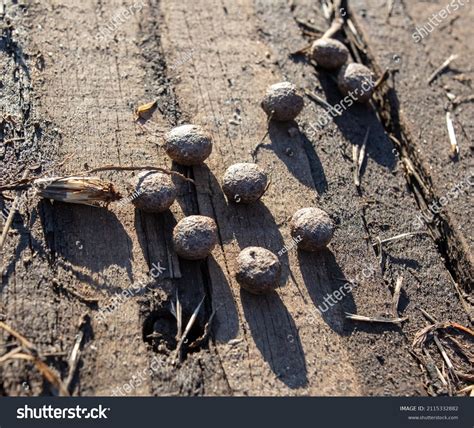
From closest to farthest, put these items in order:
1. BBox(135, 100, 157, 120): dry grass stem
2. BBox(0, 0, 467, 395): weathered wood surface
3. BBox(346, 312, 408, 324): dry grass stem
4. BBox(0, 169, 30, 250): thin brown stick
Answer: BBox(0, 0, 467, 395): weathered wood surface < BBox(0, 169, 30, 250): thin brown stick < BBox(346, 312, 408, 324): dry grass stem < BBox(135, 100, 157, 120): dry grass stem

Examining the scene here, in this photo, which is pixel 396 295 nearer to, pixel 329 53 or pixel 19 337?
pixel 329 53

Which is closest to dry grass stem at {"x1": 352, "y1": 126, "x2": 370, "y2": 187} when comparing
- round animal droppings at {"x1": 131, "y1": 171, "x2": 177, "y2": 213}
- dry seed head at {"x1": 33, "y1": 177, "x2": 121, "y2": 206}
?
round animal droppings at {"x1": 131, "y1": 171, "x2": 177, "y2": 213}

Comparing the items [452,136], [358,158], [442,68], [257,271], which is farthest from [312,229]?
[442,68]

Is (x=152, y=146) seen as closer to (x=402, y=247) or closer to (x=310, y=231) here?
(x=310, y=231)

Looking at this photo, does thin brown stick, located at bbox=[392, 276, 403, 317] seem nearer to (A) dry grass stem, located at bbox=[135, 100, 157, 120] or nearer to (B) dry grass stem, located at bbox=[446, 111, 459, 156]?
(B) dry grass stem, located at bbox=[446, 111, 459, 156]

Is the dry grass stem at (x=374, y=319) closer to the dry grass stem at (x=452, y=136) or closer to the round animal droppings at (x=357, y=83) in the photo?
the dry grass stem at (x=452, y=136)
